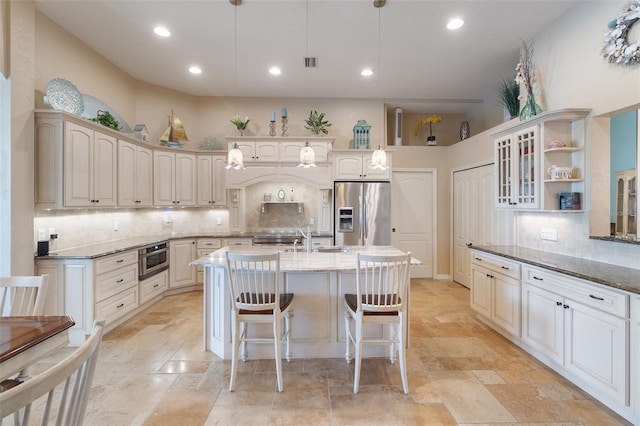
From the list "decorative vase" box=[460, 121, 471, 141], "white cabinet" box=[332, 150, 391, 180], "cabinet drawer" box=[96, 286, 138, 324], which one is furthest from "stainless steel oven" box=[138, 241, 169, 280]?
"decorative vase" box=[460, 121, 471, 141]

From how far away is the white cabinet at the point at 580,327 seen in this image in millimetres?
1925

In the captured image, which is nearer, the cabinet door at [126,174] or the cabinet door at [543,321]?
the cabinet door at [543,321]

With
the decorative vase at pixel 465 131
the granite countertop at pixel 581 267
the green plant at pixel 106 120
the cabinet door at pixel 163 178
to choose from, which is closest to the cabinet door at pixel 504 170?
the granite countertop at pixel 581 267

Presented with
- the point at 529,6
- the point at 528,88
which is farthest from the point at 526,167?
the point at 529,6

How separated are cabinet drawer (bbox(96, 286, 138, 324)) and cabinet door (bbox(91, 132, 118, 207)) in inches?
43.1

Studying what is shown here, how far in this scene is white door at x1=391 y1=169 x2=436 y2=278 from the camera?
5.69 meters

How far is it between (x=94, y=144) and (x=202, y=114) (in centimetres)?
232

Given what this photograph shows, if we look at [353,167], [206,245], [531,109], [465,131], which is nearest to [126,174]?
[206,245]

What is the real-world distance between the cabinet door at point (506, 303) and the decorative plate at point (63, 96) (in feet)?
16.0

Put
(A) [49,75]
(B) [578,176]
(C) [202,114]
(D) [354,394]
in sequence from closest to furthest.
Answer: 1. (D) [354,394]
2. (B) [578,176]
3. (A) [49,75]
4. (C) [202,114]

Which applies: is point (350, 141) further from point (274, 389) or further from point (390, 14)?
point (274, 389)

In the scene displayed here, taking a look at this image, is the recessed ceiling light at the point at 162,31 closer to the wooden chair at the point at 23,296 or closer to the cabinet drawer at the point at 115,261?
the cabinet drawer at the point at 115,261

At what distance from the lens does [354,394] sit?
7.38 feet

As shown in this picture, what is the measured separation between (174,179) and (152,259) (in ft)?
4.53
